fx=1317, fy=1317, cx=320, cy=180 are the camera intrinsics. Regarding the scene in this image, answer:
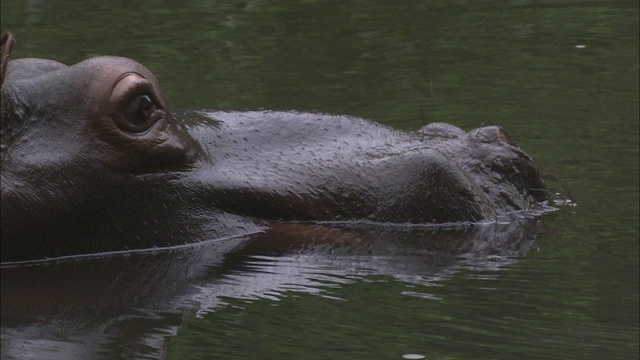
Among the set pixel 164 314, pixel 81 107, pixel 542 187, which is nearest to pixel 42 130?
pixel 81 107

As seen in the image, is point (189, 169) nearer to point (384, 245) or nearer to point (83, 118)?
point (83, 118)

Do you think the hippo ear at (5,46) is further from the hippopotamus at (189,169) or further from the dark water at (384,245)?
the dark water at (384,245)

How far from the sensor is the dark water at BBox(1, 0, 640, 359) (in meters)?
4.11

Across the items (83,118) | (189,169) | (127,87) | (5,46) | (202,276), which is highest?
(5,46)

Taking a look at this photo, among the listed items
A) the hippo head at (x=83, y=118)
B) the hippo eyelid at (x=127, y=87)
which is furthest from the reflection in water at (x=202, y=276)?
the hippo eyelid at (x=127, y=87)

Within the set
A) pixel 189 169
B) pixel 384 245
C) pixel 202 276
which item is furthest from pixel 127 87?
pixel 384 245

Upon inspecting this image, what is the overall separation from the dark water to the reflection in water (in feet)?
0.03

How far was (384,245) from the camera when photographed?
5.04m

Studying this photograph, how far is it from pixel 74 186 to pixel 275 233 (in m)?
0.82

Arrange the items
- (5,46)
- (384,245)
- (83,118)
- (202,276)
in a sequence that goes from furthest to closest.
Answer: (384,245)
(202,276)
(83,118)
(5,46)

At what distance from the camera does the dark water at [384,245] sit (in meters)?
4.11

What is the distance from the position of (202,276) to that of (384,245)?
736 mm

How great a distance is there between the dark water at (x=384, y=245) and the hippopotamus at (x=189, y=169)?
119mm

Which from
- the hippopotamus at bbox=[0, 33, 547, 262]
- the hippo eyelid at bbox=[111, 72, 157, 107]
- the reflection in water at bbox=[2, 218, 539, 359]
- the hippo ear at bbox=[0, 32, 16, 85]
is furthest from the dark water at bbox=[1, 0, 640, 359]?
the hippo ear at bbox=[0, 32, 16, 85]
